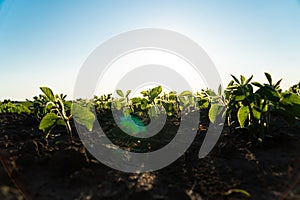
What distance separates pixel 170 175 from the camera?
2.55m

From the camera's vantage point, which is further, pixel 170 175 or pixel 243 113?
pixel 243 113

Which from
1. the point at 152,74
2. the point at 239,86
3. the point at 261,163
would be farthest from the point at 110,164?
the point at 152,74

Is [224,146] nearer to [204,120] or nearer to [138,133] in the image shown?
[138,133]

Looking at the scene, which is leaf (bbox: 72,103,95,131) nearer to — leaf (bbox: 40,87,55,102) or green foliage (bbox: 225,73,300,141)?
leaf (bbox: 40,87,55,102)

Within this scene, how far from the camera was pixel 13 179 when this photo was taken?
2.37 m

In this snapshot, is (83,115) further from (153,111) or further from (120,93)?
(120,93)

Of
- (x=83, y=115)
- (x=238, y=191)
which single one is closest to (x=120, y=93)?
(x=83, y=115)

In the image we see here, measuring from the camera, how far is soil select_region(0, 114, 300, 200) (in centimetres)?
213

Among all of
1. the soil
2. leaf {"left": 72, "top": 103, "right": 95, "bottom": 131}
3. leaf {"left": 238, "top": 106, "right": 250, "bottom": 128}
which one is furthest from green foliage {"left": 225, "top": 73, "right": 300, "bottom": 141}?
leaf {"left": 72, "top": 103, "right": 95, "bottom": 131}

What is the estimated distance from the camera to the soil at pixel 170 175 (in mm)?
2133

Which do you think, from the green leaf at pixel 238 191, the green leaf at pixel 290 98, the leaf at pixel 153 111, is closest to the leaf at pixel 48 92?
the leaf at pixel 153 111

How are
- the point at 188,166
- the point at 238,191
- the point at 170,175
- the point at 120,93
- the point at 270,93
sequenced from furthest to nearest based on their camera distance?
the point at 120,93
the point at 270,93
the point at 188,166
the point at 170,175
the point at 238,191

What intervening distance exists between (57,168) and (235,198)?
1670mm

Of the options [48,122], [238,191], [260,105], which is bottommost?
[238,191]
